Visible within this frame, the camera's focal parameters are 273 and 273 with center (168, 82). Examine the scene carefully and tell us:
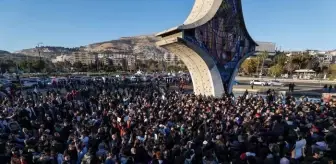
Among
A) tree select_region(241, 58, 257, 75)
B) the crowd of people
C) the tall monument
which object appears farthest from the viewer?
tree select_region(241, 58, 257, 75)

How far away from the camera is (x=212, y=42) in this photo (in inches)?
937

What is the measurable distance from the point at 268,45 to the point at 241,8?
147m

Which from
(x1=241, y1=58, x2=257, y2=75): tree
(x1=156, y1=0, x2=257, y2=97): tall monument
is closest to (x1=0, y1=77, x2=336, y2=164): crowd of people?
(x1=156, y1=0, x2=257, y2=97): tall monument

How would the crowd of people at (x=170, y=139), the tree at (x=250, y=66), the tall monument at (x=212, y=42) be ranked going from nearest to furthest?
the crowd of people at (x=170, y=139) < the tall monument at (x=212, y=42) < the tree at (x=250, y=66)

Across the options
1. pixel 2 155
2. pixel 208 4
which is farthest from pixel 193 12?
pixel 2 155

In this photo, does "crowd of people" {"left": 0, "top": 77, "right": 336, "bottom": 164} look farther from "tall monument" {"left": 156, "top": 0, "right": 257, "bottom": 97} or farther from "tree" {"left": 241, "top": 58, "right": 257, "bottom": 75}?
"tree" {"left": 241, "top": 58, "right": 257, "bottom": 75}

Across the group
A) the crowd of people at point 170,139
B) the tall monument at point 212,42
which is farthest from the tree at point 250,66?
the crowd of people at point 170,139

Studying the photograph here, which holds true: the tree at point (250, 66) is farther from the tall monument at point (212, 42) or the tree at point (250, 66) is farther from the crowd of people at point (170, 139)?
the crowd of people at point (170, 139)

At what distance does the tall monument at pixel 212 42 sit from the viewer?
22.6 m

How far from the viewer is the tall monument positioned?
22.6 meters

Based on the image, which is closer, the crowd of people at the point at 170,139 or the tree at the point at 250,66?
the crowd of people at the point at 170,139

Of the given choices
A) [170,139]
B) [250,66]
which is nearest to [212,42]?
[170,139]

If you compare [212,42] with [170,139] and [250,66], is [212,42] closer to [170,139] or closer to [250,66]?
[170,139]

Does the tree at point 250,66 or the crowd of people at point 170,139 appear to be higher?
the tree at point 250,66
